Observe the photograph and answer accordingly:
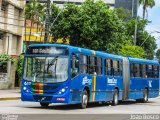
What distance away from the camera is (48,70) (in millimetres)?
21938

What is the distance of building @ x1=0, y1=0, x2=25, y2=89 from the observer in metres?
47.3

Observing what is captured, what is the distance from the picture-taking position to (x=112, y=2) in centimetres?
11325

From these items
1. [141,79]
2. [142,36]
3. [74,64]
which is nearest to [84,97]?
[74,64]

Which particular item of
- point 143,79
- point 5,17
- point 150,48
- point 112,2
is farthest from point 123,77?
point 112,2

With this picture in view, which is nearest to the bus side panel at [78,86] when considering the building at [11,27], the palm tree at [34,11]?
the building at [11,27]

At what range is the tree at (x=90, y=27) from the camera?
44250mm

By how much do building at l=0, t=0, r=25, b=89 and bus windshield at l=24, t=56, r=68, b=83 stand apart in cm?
2002

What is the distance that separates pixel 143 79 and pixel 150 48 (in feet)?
190

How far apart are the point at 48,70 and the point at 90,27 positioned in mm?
22457

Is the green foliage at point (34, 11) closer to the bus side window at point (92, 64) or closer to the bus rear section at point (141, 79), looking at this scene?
the bus rear section at point (141, 79)

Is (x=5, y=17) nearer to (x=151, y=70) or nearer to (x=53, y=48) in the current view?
(x=151, y=70)

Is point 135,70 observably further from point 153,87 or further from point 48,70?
point 48,70

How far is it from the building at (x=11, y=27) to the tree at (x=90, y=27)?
495 centimetres

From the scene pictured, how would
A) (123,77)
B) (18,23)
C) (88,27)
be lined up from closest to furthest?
1. (123,77)
2. (88,27)
3. (18,23)
